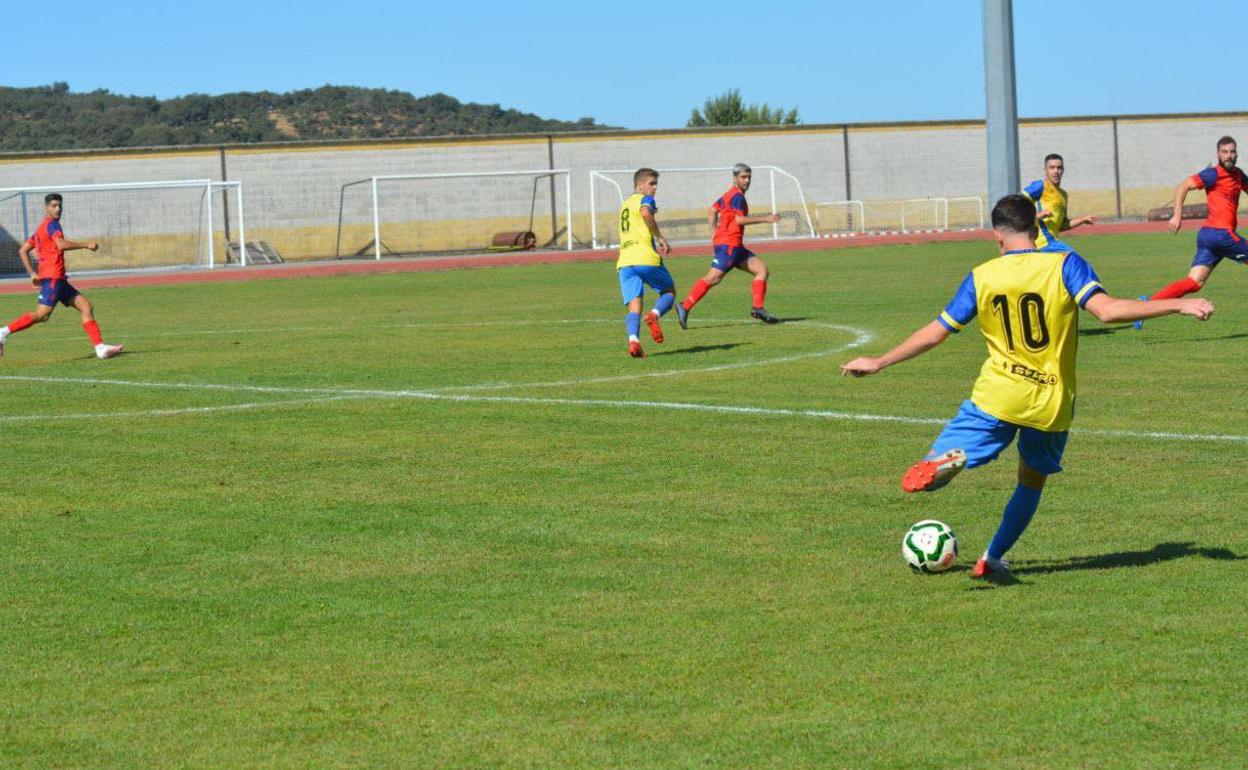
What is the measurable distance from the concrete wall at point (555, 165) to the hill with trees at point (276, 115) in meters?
58.4

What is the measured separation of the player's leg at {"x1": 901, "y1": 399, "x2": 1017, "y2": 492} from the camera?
6.73 metres

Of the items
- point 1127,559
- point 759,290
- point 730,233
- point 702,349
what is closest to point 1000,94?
point 730,233

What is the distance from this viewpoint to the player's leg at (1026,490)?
691 cm

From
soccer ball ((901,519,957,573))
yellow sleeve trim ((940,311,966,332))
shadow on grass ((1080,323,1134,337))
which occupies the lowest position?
soccer ball ((901,519,957,573))

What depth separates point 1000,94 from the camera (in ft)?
80.7

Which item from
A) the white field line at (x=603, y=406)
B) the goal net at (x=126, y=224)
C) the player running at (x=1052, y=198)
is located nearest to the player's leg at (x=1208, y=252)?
the player running at (x=1052, y=198)

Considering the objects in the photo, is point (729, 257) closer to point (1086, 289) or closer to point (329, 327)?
point (329, 327)

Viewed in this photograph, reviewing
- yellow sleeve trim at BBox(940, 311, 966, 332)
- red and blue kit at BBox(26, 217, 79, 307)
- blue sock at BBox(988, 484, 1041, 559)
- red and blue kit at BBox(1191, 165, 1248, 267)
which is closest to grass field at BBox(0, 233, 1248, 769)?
blue sock at BBox(988, 484, 1041, 559)

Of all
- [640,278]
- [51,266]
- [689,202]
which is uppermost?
[689,202]

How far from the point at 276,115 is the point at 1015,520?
12657 cm

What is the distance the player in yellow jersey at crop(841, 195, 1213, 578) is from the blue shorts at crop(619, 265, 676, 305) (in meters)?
10.3

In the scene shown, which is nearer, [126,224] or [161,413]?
[161,413]

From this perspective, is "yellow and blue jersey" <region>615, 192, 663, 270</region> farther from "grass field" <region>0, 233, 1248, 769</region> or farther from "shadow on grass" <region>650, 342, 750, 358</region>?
"grass field" <region>0, 233, 1248, 769</region>

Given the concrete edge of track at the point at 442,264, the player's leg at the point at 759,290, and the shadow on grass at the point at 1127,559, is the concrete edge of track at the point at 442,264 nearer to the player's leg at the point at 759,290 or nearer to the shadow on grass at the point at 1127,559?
the player's leg at the point at 759,290
